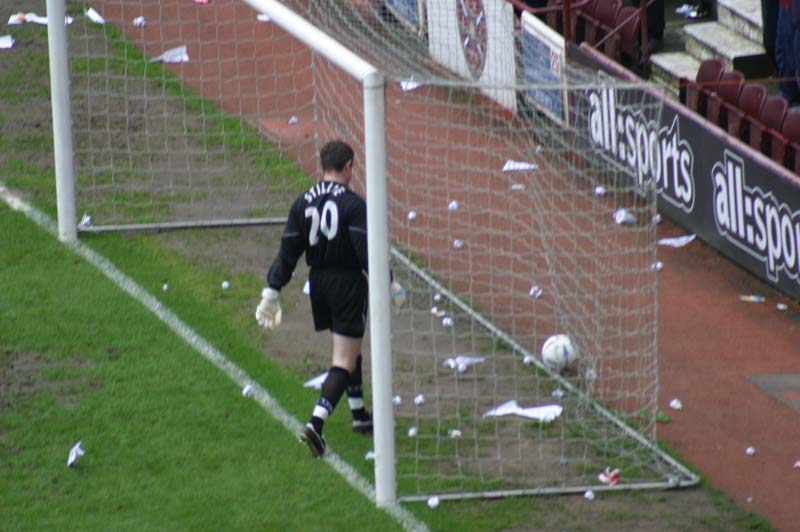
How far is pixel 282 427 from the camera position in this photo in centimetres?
870

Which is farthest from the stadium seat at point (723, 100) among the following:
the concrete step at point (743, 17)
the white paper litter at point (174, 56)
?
the white paper litter at point (174, 56)

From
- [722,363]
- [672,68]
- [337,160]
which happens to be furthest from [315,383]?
[672,68]

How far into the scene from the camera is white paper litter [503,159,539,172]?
10.4 m

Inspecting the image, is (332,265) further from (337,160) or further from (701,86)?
(701,86)

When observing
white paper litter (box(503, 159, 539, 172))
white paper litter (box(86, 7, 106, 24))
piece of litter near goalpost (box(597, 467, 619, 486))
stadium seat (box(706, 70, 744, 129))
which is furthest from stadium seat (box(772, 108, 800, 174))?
white paper litter (box(86, 7, 106, 24))

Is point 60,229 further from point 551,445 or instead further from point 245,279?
point 551,445

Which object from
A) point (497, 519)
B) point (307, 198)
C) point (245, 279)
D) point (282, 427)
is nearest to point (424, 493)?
point (497, 519)

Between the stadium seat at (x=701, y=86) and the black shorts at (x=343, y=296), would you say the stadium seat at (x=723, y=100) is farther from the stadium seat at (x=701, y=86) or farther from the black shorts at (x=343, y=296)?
the black shorts at (x=343, y=296)

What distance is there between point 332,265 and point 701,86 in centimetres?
468

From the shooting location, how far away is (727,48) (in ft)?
44.3

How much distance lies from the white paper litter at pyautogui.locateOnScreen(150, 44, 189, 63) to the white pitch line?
7.08 ft

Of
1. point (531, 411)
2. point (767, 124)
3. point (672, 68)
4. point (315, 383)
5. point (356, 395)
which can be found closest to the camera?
point (356, 395)

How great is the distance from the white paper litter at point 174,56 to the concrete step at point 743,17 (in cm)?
484

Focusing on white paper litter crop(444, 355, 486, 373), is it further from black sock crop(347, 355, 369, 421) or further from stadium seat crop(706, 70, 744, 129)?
stadium seat crop(706, 70, 744, 129)
